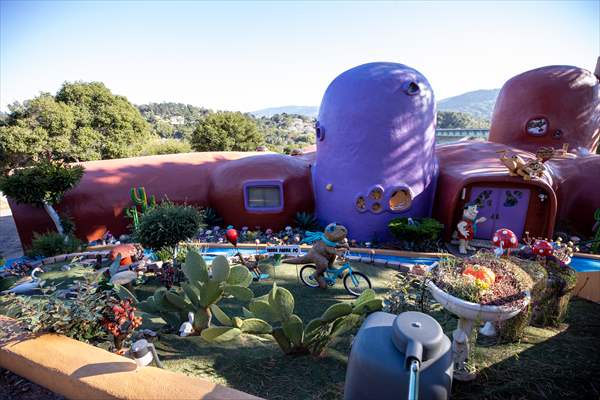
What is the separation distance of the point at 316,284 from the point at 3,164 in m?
25.8

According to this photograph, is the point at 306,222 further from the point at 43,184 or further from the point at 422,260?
the point at 43,184

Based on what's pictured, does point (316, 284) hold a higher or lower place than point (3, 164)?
lower

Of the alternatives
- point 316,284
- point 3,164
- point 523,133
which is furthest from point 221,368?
point 3,164

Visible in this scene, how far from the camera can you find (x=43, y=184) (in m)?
8.22

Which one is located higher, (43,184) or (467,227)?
(43,184)

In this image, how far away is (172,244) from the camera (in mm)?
6617

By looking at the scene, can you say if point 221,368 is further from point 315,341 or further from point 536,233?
point 536,233

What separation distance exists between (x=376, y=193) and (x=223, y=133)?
17.7 m

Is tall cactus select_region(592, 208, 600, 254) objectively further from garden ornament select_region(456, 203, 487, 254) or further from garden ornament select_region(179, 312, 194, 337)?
garden ornament select_region(179, 312, 194, 337)

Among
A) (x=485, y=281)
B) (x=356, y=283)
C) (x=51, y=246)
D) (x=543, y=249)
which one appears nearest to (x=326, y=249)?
(x=356, y=283)

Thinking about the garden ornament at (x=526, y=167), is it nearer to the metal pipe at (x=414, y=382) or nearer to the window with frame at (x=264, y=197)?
the window with frame at (x=264, y=197)

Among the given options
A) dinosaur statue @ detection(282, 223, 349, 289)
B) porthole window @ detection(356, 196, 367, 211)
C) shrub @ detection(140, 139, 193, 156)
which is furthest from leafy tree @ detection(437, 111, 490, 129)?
dinosaur statue @ detection(282, 223, 349, 289)

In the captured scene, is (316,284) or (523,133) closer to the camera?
(316,284)

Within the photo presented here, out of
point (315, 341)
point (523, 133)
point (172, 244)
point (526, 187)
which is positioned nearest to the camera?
point (315, 341)
